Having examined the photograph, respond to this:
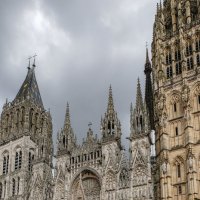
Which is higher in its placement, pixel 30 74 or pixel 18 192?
pixel 30 74

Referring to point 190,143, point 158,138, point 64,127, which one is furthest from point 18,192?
point 190,143

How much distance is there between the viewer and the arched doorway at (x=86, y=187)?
4972 cm

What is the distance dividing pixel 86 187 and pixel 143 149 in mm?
7963

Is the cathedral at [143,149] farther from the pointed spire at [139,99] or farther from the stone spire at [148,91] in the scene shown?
the stone spire at [148,91]

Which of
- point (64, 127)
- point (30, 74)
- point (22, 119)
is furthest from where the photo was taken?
point (30, 74)

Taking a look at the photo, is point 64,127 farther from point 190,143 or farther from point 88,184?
point 190,143

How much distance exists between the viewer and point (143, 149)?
156ft

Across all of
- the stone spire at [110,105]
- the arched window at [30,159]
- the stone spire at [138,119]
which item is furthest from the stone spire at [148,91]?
the arched window at [30,159]

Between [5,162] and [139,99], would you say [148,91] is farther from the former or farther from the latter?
[5,162]

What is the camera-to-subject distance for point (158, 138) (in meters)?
49.0

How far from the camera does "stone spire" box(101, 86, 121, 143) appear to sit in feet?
165

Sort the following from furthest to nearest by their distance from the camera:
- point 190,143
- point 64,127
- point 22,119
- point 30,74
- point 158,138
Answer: point 30,74 < point 22,119 < point 64,127 < point 158,138 < point 190,143

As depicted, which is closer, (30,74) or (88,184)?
(88,184)

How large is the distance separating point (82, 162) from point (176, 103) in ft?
39.9
